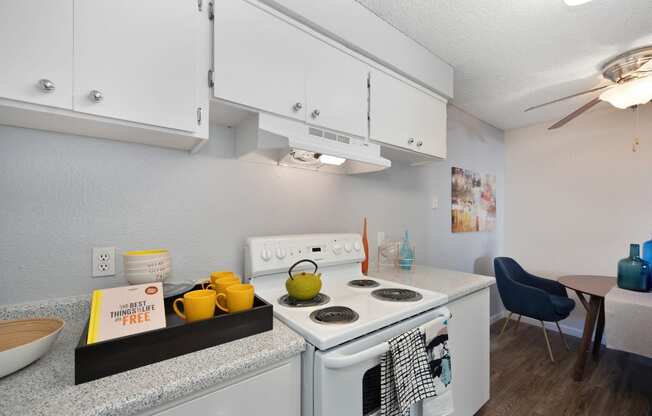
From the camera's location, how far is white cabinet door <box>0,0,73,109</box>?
73 cm

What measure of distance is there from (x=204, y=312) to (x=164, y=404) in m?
0.25

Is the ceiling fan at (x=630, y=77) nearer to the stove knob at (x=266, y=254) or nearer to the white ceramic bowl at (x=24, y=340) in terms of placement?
the stove knob at (x=266, y=254)

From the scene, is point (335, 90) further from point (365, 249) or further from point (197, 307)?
point (197, 307)

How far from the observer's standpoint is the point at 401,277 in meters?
1.78

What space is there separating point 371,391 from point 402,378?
14 centimetres

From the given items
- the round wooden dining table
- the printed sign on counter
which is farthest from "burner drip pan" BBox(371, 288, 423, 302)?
the round wooden dining table

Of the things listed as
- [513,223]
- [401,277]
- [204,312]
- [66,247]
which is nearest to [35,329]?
[66,247]

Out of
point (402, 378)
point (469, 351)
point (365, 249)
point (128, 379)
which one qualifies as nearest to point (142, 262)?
point (128, 379)

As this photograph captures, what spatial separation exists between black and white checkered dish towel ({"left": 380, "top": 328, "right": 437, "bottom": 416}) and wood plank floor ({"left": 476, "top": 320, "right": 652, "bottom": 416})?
1.19 meters

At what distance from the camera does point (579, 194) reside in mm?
3035

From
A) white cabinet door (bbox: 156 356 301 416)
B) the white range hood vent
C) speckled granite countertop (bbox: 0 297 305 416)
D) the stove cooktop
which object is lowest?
white cabinet door (bbox: 156 356 301 416)

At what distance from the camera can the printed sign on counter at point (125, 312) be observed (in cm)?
75

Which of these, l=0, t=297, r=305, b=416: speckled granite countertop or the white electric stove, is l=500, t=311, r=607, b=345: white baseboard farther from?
l=0, t=297, r=305, b=416: speckled granite countertop

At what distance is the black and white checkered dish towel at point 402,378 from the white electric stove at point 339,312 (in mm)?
46
